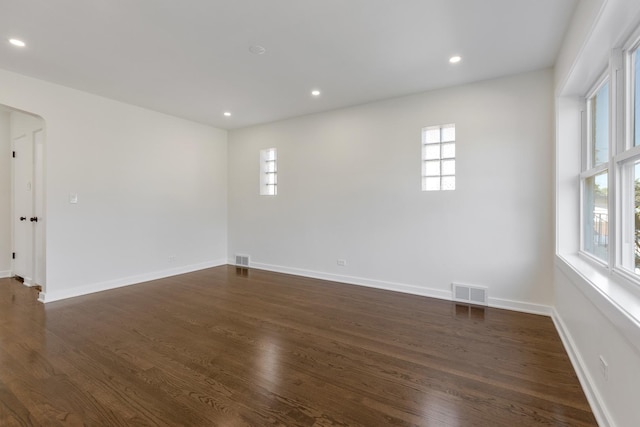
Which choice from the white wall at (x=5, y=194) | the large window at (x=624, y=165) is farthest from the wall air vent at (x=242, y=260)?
the large window at (x=624, y=165)

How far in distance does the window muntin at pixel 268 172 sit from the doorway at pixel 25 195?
10.7 ft

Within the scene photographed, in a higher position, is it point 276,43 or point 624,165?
point 276,43

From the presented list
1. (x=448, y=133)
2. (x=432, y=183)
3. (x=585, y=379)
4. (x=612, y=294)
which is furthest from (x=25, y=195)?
(x=585, y=379)

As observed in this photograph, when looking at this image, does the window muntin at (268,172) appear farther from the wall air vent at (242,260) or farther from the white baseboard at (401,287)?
the white baseboard at (401,287)

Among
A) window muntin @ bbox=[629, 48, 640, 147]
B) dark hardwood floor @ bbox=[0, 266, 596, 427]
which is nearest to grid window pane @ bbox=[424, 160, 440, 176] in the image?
dark hardwood floor @ bbox=[0, 266, 596, 427]

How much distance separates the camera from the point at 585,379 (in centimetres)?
196

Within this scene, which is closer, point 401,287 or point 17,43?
point 17,43

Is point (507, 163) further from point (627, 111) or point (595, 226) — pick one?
point (627, 111)

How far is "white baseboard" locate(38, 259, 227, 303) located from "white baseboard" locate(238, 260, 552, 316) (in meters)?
1.11

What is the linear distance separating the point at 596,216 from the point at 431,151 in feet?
6.44

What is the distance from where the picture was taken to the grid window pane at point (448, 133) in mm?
3861

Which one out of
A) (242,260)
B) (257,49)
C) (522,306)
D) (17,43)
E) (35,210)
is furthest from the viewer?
(242,260)

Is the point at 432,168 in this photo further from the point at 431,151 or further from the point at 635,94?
the point at 635,94

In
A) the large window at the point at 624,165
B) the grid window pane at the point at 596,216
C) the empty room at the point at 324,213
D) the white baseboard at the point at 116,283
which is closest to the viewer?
the large window at the point at 624,165
